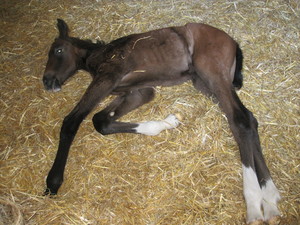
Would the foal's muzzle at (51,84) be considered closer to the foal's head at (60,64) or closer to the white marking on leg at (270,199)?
the foal's head at (60,64)

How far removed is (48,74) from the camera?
3.59 meters

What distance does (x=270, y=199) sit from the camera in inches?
101

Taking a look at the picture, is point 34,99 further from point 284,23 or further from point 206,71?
point 284,23

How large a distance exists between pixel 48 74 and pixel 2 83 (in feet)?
3.38

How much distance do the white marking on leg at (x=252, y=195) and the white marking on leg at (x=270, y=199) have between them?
2.2 inches

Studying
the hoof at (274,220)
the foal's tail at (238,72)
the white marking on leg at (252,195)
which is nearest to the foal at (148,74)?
the foal's tail at (238,72)

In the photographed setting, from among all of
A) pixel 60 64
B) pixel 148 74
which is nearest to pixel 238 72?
pixel 148 74

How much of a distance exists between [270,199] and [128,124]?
1.68 m

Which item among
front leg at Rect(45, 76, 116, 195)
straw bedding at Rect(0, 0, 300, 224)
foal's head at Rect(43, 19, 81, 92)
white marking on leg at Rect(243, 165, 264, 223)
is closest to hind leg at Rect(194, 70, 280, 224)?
white marking on leg at Rect(243, 165, 264, 223)

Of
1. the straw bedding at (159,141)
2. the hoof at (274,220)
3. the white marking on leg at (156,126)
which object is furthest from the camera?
the white marking on leg at (156,126)

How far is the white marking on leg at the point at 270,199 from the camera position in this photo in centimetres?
249

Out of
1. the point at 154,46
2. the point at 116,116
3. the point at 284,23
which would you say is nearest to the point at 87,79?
the point at 116,116

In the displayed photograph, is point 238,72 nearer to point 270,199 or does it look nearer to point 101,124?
point 270,199

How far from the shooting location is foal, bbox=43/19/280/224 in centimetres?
293
